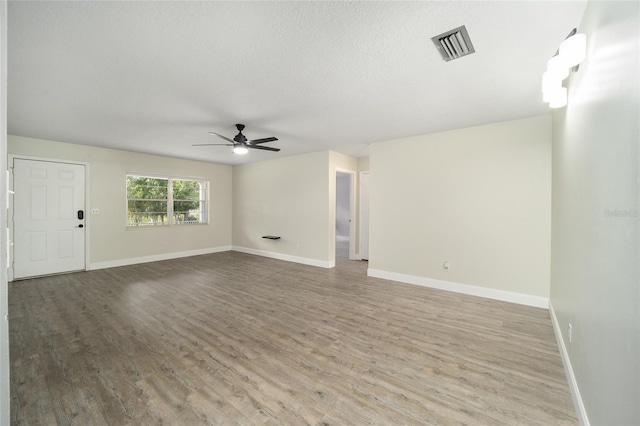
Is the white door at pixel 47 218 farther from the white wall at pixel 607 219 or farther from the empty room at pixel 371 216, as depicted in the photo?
the white wall at pixel 607 219

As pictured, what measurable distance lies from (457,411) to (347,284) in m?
2.69

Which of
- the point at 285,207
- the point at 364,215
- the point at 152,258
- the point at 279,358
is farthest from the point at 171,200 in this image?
the point at 279,358

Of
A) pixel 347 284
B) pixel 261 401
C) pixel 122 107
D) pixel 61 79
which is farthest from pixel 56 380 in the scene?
pixel 347 284

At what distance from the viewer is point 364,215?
6301 mm

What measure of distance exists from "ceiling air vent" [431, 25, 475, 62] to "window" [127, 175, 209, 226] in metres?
6.35

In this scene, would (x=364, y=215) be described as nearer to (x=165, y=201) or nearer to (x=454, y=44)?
(x=454, y=44)

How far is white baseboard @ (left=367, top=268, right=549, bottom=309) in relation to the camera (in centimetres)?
335

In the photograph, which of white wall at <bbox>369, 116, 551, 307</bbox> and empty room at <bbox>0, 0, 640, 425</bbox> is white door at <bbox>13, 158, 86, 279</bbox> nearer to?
empty room at <bbox>0, 0, 640, 425</bbox>

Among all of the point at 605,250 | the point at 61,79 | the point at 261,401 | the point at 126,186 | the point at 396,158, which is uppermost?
the point at 61,79

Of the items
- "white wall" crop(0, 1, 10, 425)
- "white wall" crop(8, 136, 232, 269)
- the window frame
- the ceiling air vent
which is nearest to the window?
the window frame

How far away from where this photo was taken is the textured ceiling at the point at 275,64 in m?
1.62

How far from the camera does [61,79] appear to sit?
243 centimetres

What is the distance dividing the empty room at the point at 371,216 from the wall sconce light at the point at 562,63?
1 cm

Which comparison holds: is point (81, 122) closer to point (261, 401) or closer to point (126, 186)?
point (126, 186)
